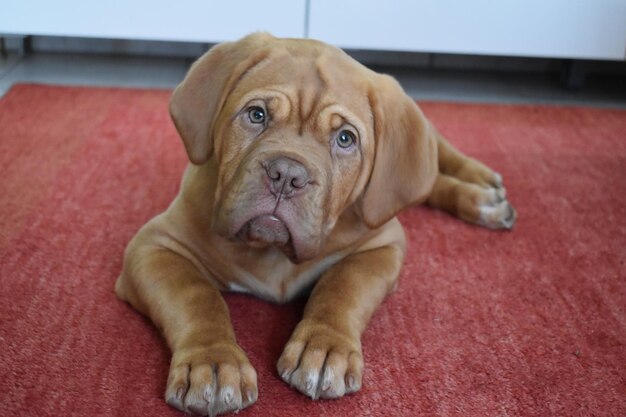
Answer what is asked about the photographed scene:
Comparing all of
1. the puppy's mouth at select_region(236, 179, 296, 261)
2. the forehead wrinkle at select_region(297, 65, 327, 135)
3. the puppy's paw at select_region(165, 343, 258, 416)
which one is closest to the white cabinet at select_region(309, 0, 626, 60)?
the forehead wrinkle at select_region(297, 65, 327, 135)

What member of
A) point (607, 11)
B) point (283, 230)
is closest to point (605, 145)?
point (607, 11)

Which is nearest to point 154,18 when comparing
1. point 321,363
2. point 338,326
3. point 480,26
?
point 480,26

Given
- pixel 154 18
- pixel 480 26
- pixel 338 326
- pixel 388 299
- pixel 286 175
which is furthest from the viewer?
pixel 480 26

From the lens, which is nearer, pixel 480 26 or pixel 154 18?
pixel 154 18

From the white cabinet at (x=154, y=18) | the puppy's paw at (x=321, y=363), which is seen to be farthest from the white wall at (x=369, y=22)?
the puppy's paw at (x=321, y=363)

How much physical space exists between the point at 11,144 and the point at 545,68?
10.7 feet

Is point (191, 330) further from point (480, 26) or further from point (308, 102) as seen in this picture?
point (480, 26)

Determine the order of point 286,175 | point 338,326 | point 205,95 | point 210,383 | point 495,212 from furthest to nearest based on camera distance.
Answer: point 495,212, point 205,95, point 338,326, point 286,175, point 210,383

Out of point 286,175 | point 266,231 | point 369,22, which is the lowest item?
point 369,22

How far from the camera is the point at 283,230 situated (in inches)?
67.4

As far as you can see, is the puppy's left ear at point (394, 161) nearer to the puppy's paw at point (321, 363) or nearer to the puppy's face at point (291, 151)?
the puppy's face at point (291, 151)

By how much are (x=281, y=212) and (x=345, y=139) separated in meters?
0.26

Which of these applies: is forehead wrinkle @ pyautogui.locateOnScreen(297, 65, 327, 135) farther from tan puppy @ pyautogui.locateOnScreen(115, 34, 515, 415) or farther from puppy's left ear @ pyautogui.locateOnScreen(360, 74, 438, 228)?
puppy's left ear @ pyautogui.locateOnScreen(360, 74, 438, 228)

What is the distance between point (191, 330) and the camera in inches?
66.7
